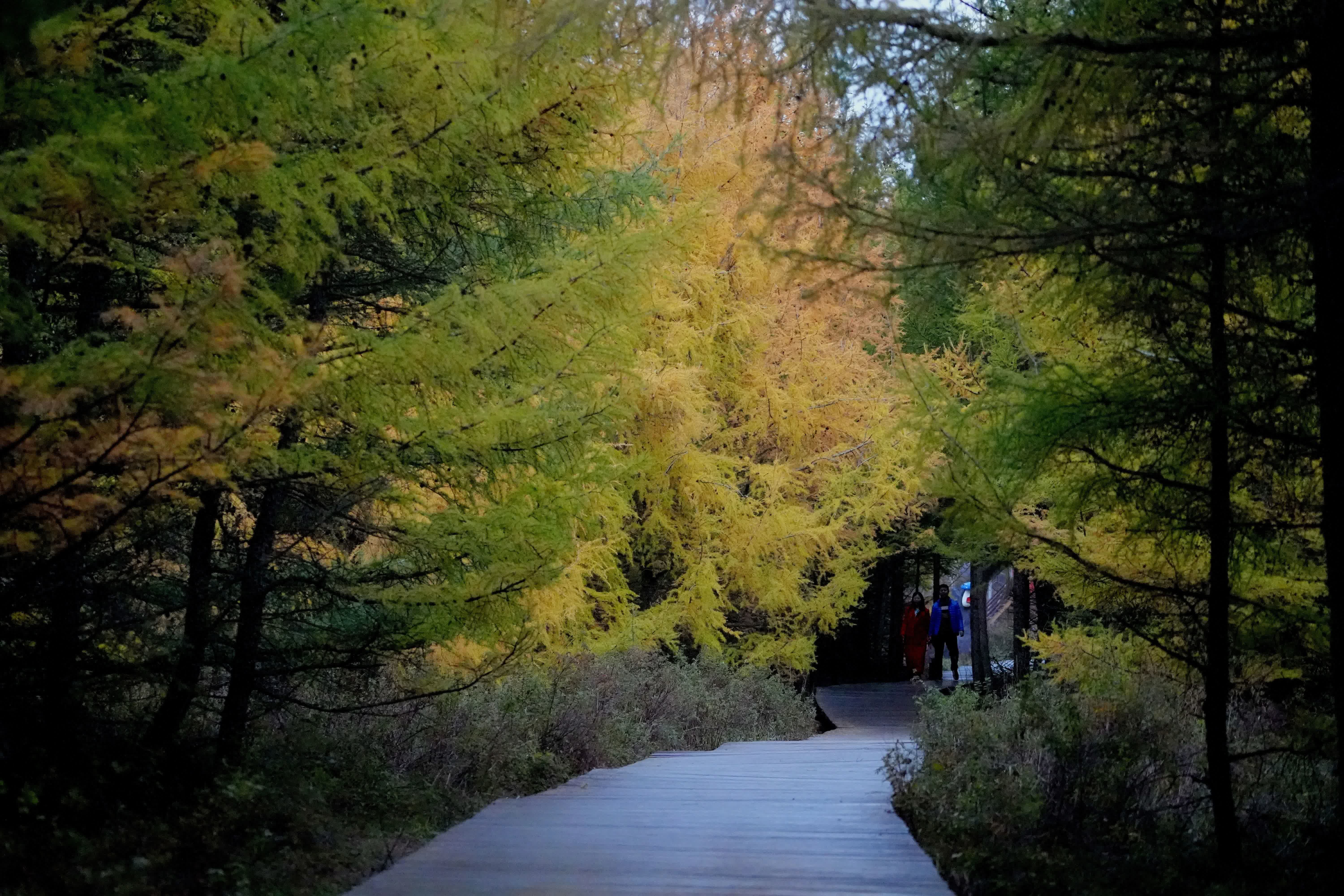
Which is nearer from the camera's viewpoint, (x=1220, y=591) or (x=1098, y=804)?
(x=1220, y=591)

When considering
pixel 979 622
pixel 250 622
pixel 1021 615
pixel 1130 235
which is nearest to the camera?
pixel 1130 235

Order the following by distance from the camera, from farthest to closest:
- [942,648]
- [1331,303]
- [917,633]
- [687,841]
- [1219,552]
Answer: [917,633], [942,648], [687,841], [1219,552], [1331,303]

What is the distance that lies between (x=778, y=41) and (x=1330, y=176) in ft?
7.70

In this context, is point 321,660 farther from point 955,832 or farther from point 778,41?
point 778,41

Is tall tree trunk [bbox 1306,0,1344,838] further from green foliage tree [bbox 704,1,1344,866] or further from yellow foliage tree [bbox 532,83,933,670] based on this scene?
yellow foliage tree [bbox 532,83,933,670]

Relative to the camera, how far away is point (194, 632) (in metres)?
6.81

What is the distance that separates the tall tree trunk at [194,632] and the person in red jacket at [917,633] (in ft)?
73.3

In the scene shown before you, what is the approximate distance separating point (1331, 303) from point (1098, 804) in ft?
10.2

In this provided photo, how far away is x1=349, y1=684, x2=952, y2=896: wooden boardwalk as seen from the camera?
18.1 feet

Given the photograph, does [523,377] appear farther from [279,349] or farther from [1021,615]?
[1021,615]

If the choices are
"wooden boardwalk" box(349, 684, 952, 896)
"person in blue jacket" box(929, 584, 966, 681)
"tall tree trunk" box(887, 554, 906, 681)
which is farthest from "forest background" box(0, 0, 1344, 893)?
"tall tree trunk" box(887, 554, 906, 681)

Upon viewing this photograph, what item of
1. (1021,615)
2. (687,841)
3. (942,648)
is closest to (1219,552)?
(687,841)

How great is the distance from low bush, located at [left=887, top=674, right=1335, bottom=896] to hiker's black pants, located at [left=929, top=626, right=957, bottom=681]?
16178 millimetres

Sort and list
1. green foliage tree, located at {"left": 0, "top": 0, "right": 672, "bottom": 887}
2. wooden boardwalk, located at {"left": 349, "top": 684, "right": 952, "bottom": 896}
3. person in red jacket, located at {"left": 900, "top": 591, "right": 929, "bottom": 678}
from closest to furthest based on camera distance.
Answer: green foliage tree, located at {"left": 0, "top": 0, "right": 672, "bottom": 887}, wooden boardwalk, located at {"left": 349, "top": 684, "right": 952, "bottom": 896}, person in red jacket, located at {"left": 900, "top": 591, "right": 929, "bottom": 678}
